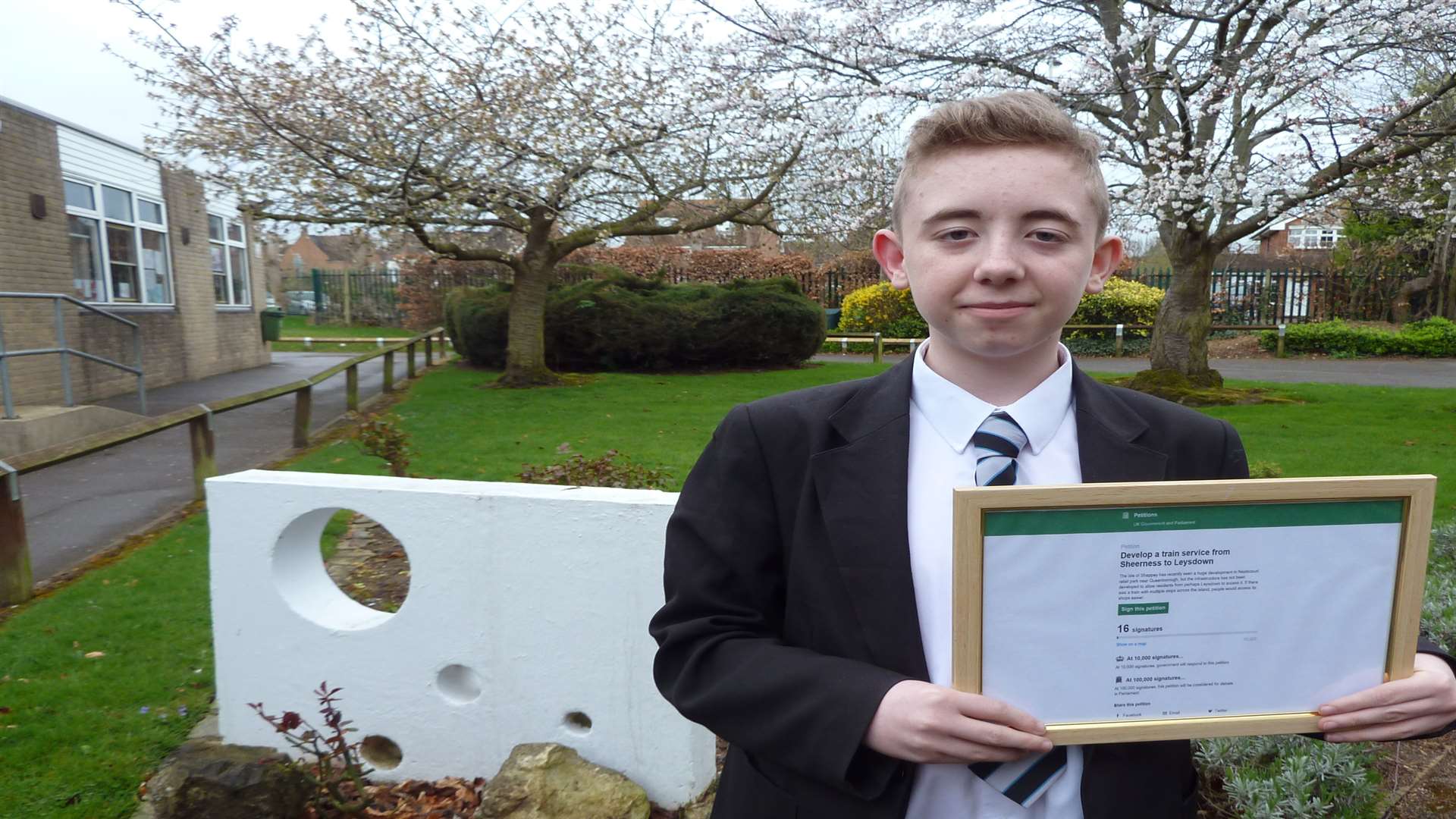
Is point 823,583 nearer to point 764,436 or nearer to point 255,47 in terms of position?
point 764,436

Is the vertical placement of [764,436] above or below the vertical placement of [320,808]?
above

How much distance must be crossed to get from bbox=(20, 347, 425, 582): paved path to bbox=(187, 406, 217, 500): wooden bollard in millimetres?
411

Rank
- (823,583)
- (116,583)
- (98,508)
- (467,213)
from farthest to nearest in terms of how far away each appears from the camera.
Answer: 1. (467,213)
2. (98,508)
3. (116,583)
4. (823,583)

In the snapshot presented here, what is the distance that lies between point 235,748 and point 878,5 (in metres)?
11.5

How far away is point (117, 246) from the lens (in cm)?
1502

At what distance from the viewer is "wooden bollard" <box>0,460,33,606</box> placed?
5062 millimetres

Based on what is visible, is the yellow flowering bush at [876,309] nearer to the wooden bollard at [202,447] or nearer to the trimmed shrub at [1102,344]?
the trimmed shrub at [1102,344]

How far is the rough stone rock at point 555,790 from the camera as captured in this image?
3078 mm

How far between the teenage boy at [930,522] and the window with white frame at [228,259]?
19.9m

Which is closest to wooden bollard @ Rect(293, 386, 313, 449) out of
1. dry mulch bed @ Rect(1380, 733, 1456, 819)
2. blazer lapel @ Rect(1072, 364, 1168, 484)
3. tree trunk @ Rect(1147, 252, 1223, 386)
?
dry mulch bed @ Rect(1380, 733, 1456, 819)

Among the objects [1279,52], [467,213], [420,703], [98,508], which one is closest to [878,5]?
[1279,52]

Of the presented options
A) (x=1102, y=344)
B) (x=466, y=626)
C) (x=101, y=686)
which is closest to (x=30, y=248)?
(x=101, y=686)

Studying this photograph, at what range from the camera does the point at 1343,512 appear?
48.7 inches

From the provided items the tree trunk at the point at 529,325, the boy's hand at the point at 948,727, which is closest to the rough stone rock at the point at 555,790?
the boy's hand at the point at 948,727
